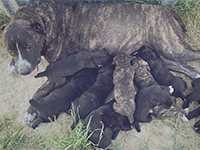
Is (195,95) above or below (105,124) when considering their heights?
below

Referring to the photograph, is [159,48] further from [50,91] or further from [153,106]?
[50,91]

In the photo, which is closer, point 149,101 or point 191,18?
point 149,101

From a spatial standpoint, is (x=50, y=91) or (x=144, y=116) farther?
(x=50, y=91)

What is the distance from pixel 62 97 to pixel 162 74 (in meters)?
1.64

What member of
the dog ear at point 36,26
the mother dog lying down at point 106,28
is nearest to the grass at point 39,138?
the mother dog lying down at point 106,28

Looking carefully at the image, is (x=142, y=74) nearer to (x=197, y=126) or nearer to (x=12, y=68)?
(x=197, y=126)

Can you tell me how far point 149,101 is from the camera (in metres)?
3.20

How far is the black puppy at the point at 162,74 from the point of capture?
11.7ft

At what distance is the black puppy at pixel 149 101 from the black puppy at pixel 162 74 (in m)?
0.29

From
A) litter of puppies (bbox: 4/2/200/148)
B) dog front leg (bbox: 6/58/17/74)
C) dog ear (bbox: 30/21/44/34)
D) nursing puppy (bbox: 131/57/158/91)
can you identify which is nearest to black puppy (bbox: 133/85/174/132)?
litter of puppies (bbox: 4/2/200/148)

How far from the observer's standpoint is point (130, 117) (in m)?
3.12

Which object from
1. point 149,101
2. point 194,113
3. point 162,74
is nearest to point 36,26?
point 149,101

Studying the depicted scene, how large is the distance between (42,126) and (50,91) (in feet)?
1.92

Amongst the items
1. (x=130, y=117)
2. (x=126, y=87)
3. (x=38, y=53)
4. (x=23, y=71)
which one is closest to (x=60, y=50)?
(x=38, y=53)
